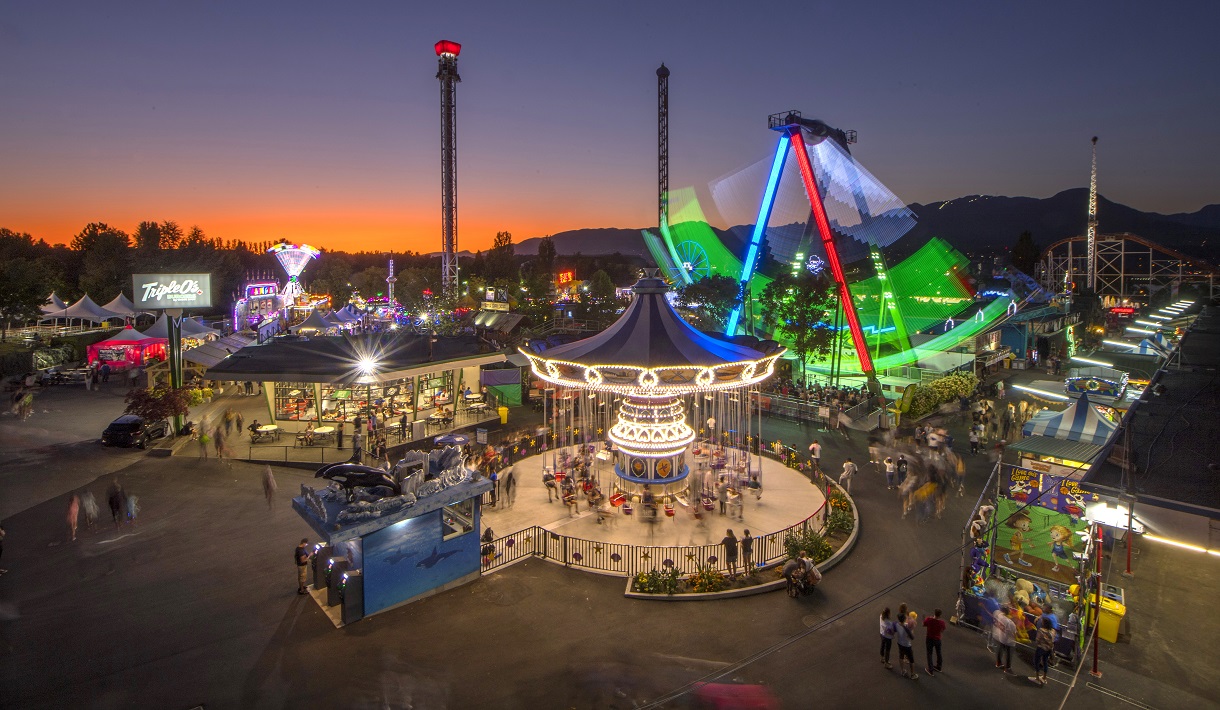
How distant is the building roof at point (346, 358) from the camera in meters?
23.4

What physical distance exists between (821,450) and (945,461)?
4531mm

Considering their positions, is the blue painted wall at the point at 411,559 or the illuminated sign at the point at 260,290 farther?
the illuminated sign at the point at 260,290

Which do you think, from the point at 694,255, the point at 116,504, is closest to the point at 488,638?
the point at 116,504

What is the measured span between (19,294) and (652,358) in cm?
5747

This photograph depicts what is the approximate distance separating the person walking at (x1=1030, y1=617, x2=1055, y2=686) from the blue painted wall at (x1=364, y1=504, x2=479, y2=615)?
9.73m

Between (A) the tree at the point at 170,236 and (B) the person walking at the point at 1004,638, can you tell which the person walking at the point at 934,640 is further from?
(A) the tree at the point at 170,236

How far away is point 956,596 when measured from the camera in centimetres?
1213

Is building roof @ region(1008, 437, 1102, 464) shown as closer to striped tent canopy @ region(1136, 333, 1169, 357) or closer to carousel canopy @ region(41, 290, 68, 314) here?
striped tent canopy @ region(1136, 333, 1169, 357)

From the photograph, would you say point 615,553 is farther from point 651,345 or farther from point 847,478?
point 847,478

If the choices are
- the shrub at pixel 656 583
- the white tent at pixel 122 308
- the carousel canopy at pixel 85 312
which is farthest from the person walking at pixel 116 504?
the carousel canopy at pixel 85 312

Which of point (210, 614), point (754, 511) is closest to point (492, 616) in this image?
point (210, 614)

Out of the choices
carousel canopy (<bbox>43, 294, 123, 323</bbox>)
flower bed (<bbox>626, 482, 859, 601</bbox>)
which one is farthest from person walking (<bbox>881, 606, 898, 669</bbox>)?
carousel canopy (<bbox>43, 294, 123, 323</bbox>)

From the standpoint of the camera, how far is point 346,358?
978 inches

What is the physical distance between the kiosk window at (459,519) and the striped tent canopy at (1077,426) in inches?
580
